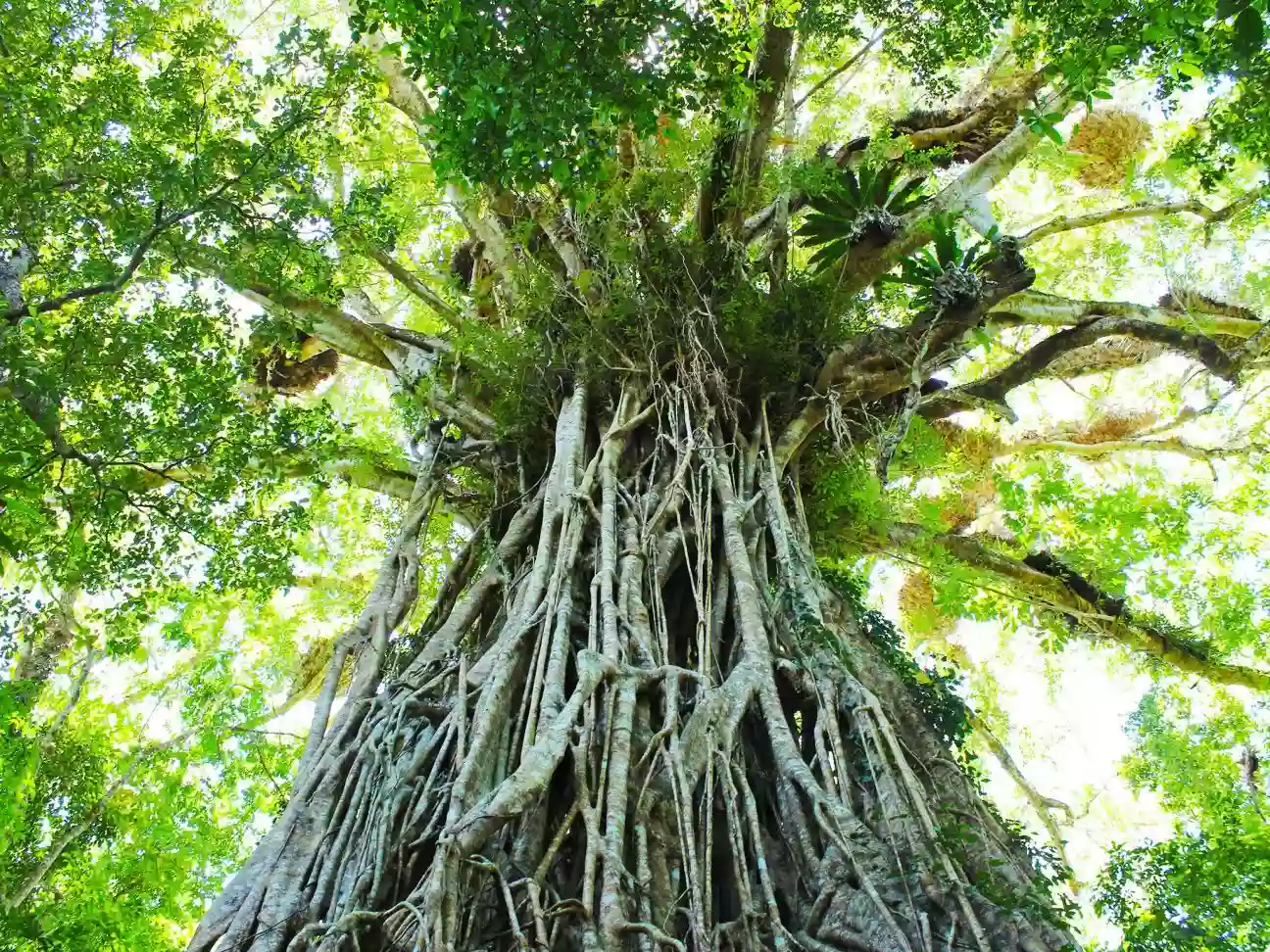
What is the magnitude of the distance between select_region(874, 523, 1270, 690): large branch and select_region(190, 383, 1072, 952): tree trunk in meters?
1.97

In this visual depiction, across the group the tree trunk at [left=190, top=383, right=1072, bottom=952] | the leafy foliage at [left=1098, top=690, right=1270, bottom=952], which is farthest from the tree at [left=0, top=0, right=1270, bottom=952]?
the leafy foliage at [left=1098, top=690, right=1270, bottom=952]

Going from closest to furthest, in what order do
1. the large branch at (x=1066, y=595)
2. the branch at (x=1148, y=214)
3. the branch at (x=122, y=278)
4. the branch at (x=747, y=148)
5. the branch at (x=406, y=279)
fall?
the branch at (x=122, y=278)
the branch at (x=747, y=148)
the branch at (x=1148, y=214)
the branch at (x=406, y=279)
the large branch at (x=1066, y=595)

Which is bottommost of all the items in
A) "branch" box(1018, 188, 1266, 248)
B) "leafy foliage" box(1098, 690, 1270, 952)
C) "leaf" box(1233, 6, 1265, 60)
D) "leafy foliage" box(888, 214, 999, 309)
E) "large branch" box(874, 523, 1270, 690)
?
"leafy foliage" box(1098, 690, 1270, 952)

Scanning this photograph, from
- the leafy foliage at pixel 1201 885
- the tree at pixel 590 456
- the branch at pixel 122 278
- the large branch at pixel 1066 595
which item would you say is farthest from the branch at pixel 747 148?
the leafy foliage at pixel 1201 885

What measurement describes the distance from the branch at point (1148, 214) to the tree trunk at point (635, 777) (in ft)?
9.66

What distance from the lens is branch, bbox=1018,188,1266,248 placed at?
5.54 metres

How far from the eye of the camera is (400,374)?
18.6ft

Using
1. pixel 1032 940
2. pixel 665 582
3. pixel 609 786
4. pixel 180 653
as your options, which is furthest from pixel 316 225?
pixel 180 653

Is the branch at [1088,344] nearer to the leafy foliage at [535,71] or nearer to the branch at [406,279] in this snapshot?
the leafy foliage at [535,71]

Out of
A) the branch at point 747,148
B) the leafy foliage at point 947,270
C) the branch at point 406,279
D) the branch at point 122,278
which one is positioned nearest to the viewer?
the branch at point 122,278

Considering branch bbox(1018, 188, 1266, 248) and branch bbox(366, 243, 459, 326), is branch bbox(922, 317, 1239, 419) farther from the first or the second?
branch bbox(366, 243, 459, 326)

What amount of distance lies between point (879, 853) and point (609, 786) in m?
0.80

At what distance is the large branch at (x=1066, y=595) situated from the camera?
600 cm

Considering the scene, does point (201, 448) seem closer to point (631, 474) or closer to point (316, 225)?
point (316, 225)
